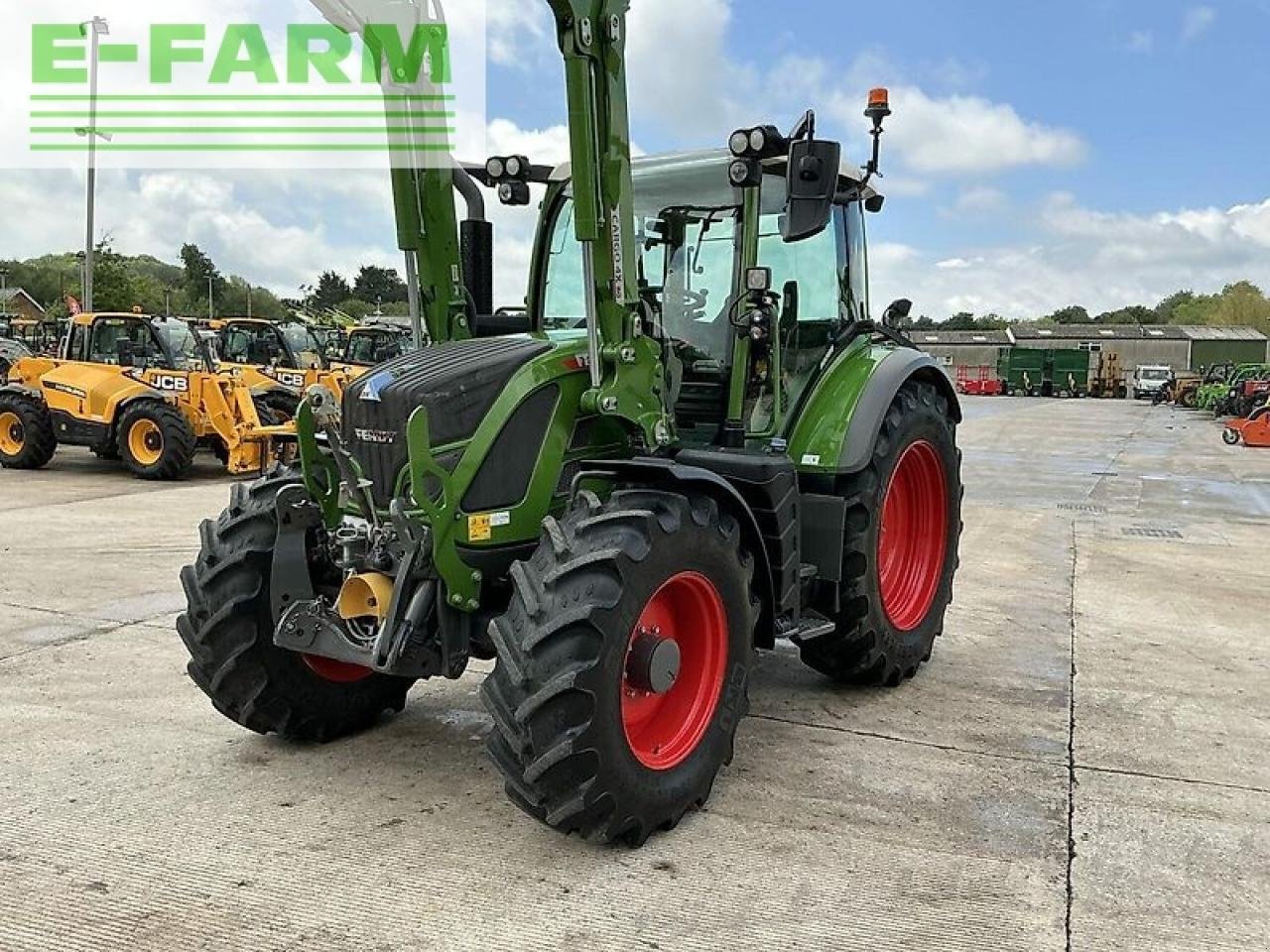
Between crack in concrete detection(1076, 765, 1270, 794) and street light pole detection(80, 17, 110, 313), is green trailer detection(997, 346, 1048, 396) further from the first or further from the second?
crack in concrete detection(1076, 765, 1270, 794)

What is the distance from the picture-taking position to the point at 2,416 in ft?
47.1

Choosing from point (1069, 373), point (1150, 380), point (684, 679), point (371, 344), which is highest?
point (1069, 373)

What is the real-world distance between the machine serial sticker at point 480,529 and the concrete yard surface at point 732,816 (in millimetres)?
945

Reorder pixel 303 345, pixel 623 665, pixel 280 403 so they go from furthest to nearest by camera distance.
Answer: pixel 303 345
pixel 280 403
pixel 623 665

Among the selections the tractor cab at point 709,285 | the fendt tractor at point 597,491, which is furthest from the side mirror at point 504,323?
the tractor cab at point 709,285

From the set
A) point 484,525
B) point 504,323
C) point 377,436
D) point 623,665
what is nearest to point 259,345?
point 504,323

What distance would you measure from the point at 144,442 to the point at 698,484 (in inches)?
455

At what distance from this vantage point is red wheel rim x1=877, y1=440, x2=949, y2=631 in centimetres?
557

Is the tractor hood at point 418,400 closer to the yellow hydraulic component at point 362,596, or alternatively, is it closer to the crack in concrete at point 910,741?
the yellow hydraulic component at point 362,596

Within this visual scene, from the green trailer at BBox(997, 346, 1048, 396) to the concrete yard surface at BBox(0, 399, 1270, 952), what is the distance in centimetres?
4456

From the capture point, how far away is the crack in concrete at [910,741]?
4.34 metres

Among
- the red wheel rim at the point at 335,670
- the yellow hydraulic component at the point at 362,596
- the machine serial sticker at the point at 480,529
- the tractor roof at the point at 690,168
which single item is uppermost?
the tractor roof at the point at 690,168

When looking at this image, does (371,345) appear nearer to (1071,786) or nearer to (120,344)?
(120,344)

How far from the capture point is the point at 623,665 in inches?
131
